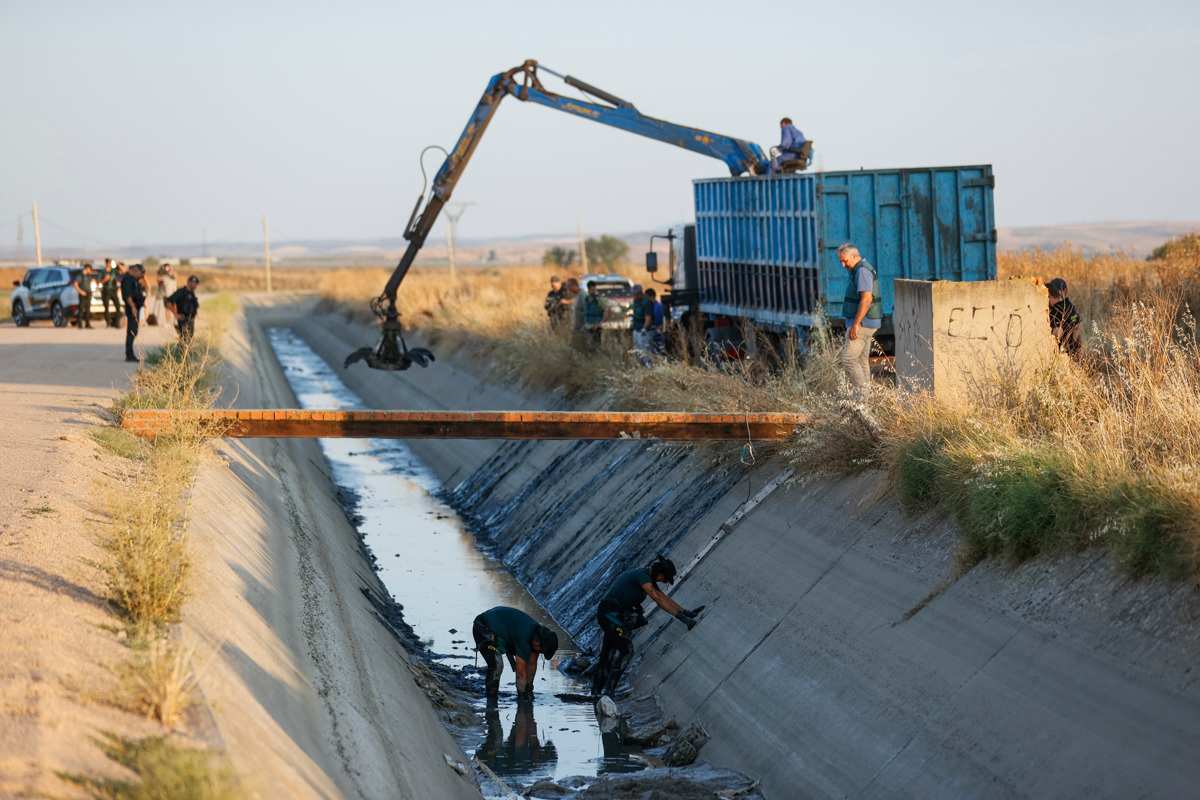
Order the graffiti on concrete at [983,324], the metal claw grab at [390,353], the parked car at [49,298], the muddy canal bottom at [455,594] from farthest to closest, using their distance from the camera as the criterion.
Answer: the parked car at [49,298], the metal claw grab at [390,353], the graffiti on concrete at [983,324], the muddy canal bottom at [455,594]

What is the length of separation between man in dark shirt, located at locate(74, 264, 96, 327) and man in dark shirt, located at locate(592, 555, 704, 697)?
34.5 metres

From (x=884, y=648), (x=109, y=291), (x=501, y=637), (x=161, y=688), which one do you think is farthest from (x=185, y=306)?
(x=161, y=688)

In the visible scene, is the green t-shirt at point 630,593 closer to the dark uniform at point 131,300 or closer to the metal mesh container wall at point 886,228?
the metal mesh container wall at point 886,228

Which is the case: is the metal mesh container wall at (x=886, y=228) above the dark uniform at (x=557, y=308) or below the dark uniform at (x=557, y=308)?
above

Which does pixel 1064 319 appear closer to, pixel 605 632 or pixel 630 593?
pixel 630 593

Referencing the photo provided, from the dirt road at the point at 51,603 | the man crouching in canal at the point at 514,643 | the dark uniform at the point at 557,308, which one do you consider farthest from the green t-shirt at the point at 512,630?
the dark uniform at the point at 557,308

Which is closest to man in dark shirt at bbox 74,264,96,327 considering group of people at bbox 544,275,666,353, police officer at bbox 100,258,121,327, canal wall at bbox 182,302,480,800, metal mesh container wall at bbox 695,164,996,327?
police officer at bbox 100,258,121,327

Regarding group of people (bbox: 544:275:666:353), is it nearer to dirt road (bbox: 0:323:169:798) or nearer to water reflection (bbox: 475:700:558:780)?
dirt road (bbox: 0:323:169:798)

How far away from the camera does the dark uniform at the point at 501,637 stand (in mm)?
13914

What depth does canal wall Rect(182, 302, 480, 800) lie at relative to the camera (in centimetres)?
851

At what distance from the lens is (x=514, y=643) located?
552 inches

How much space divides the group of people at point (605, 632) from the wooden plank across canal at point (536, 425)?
1.80 meters

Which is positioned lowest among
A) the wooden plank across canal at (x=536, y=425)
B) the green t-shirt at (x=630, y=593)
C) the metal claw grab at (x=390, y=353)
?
the green t-shirt at (x=630, y=593)

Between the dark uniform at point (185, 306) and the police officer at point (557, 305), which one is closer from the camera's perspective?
the dark uniform at point (185, 306)
